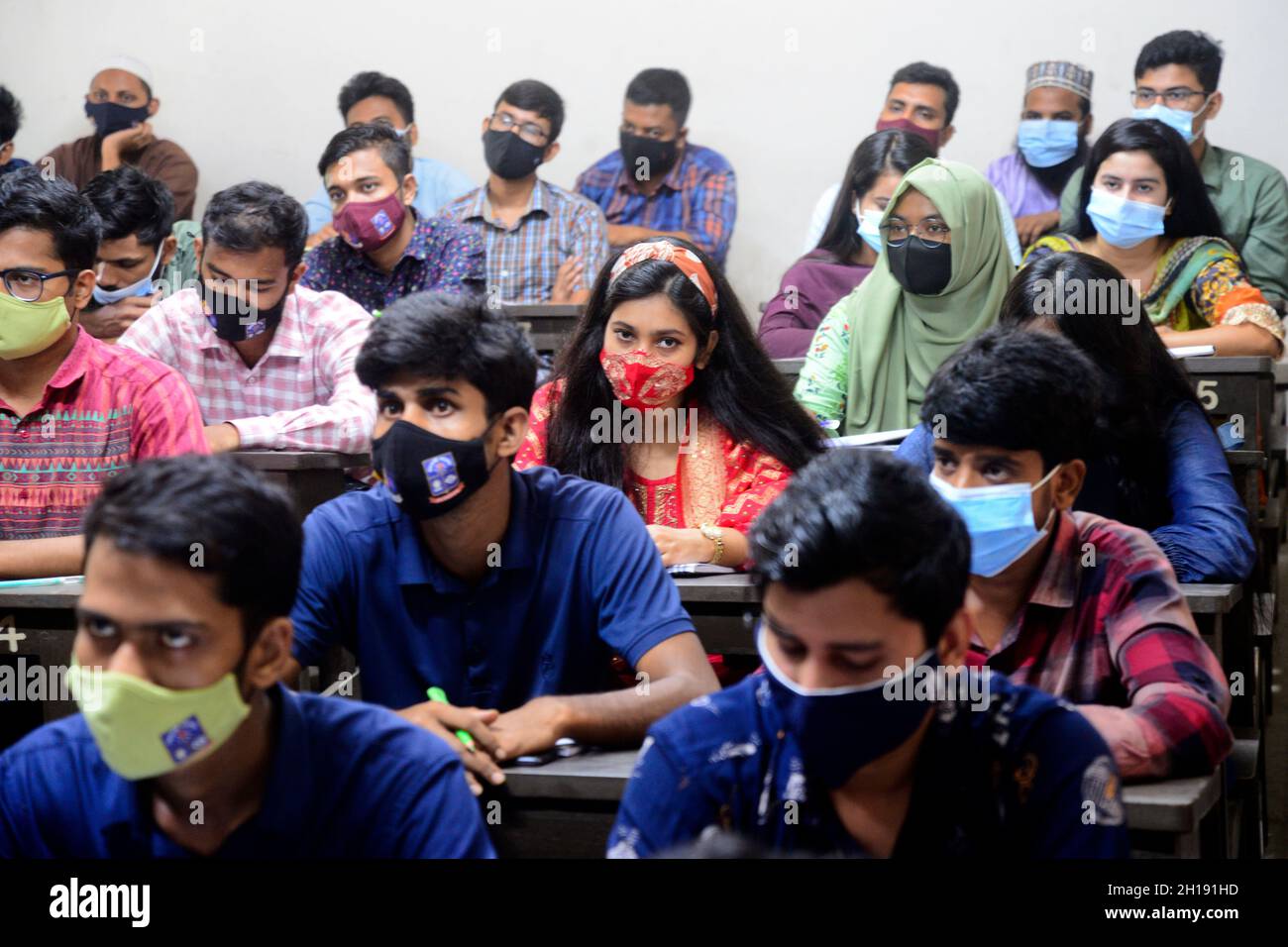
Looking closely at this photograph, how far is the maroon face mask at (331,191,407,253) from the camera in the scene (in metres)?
4.67

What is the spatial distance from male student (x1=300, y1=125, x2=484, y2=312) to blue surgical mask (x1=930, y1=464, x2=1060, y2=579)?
2.89 metres

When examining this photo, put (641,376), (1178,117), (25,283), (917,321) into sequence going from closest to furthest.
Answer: (641,376), (25,283), (917,321), (1178,117)

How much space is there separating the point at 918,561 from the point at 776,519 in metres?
0.14

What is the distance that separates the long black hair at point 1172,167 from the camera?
161 inches

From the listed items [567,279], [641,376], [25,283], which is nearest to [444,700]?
[641,376]

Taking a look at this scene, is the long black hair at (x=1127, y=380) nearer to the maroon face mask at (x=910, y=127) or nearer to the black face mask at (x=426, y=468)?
the black face mask at (x=426, y=468)

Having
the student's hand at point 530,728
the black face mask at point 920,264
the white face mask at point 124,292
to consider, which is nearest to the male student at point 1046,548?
the student's hand at point 530,728

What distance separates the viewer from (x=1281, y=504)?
4.73 metres

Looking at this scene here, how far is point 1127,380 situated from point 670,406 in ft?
2.85

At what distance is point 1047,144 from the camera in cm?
574

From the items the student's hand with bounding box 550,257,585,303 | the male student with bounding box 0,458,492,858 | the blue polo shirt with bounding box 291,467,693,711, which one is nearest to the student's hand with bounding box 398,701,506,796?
the blue polo shirt with bounding box 291,467,693,711

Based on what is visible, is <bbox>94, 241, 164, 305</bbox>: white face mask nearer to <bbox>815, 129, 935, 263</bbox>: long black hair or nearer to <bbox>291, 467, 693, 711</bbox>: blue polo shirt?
<bbox>815, 129, 935, 263</bbox>: long black hair

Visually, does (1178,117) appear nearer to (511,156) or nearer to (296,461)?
(511,156)
